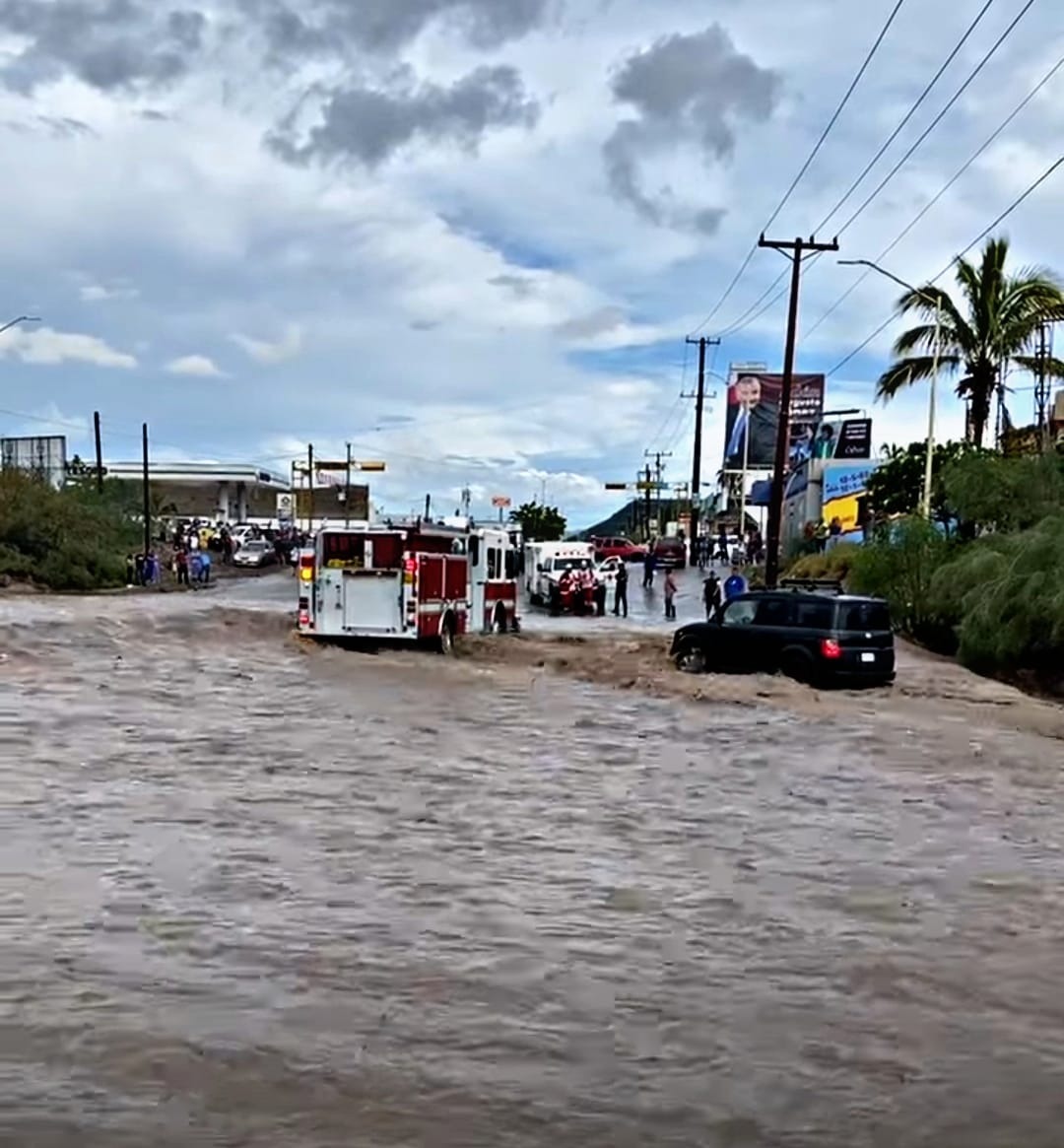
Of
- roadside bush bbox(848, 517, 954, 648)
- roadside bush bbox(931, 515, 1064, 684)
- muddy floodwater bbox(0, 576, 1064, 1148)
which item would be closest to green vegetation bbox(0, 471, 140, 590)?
roadside bush bbox(848, 517, 954, 648)

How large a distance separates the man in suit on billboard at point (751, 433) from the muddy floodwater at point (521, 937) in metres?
74.9

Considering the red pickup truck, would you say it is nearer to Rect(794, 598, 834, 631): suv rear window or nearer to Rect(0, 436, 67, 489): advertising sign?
Rect(0, 436, 67, 489): advertising sign

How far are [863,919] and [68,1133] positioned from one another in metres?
5.21

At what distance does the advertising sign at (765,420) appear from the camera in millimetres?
93688

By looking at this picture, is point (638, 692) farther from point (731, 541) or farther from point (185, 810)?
point (731, 541)

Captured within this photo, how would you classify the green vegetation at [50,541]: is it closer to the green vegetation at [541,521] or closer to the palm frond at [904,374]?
the palm frond at [904,374]

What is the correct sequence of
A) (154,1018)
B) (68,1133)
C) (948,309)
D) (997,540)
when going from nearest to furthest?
1. (68,1133)
2. (154,1018)
3. (997,540)
4. (948,309)

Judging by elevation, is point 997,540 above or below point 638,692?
above

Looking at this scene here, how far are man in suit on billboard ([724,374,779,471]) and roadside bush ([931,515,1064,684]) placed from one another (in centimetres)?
6074

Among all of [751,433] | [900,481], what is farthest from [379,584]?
[751,433]

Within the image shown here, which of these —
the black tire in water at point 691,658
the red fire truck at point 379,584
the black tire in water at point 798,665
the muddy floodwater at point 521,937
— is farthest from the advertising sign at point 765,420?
the muddy floodwater at point 521,937

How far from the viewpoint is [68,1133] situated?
18.4 feet

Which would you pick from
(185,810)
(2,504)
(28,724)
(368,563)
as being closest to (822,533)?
(2,504)

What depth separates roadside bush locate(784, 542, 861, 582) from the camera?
48.0m
